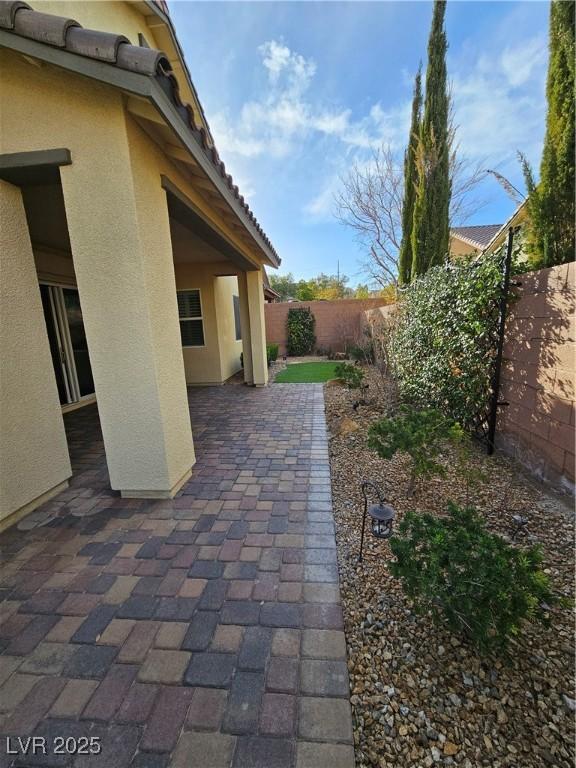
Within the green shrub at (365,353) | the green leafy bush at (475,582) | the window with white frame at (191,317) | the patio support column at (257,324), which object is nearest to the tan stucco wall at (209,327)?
the window with white frame at (191,317)

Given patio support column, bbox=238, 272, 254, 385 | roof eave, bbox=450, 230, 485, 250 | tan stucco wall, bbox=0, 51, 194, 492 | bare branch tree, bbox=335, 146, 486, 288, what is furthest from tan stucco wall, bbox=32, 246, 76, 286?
roof eave, bbox=450, 230, 485, 250

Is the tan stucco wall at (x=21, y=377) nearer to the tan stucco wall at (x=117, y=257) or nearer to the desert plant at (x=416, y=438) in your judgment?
the tan stucco wall at (x=117, y=257)

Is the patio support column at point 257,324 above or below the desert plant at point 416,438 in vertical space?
above

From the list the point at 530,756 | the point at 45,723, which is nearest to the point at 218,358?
the point at 45,723

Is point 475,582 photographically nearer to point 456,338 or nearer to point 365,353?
point 456,338

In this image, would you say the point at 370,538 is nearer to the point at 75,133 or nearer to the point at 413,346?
the point at 413,346

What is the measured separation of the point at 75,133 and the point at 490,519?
16.0 feet

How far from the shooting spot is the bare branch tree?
1428 cm

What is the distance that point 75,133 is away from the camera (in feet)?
8.56

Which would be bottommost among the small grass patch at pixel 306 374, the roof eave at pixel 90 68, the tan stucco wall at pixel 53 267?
the small grass patch at pixel 306 374

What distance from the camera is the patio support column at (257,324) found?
8.28 metres

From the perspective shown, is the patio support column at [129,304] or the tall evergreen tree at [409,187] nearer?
the patio support column at [129,304]

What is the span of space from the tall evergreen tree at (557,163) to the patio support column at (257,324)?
5959 millimetres

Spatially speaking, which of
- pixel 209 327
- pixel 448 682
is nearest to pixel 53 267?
pixel 209 327
